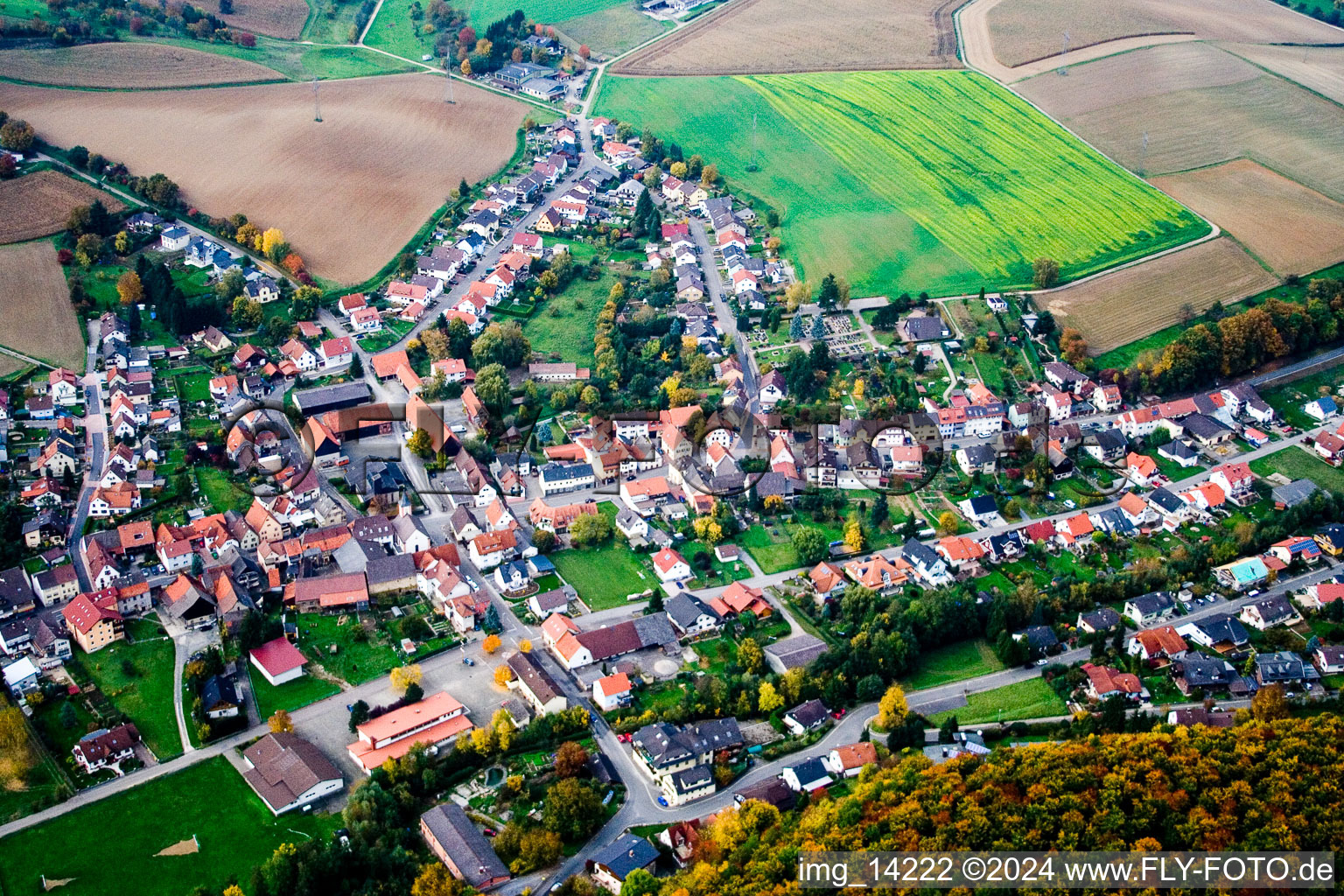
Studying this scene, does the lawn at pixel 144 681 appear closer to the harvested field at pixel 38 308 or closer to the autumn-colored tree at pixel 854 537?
the harvested field at pixel 38 308

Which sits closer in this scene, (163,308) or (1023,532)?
(1023,532)

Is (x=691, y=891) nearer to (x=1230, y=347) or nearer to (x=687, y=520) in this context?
(x=687, y=520)

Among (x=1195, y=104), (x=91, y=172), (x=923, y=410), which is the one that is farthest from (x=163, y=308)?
(x=1195, y=104)

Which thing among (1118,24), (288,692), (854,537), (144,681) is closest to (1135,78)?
(1118,24)

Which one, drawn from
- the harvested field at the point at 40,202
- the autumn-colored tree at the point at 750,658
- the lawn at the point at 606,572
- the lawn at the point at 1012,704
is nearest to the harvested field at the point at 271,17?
the harvested field at the point at 40,202

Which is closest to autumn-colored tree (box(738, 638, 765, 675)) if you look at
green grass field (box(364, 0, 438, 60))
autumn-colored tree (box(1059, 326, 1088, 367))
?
autumn-colored tree (box(1059, 326, 1088, 367))
